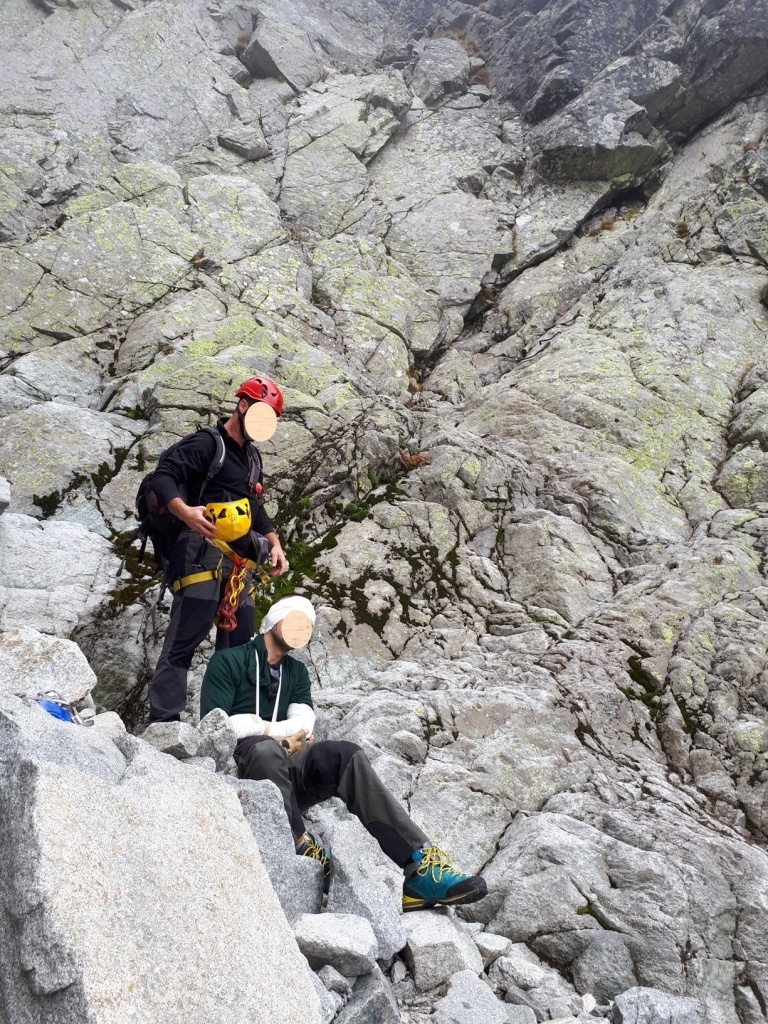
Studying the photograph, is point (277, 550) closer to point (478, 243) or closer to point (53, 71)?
point (478, 243)


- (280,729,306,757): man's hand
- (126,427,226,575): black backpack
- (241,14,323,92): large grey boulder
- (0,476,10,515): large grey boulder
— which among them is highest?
(241,14,323,92): large grey boulder

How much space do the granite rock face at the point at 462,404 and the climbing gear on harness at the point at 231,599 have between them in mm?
2074

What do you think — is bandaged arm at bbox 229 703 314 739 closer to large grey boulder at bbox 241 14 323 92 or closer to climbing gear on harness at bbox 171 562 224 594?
climbing gear on harness at bbox 171 562 224 594

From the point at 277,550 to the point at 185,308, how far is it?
1101cm

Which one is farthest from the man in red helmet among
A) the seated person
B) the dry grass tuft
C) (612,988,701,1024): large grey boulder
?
the dry grass tuft

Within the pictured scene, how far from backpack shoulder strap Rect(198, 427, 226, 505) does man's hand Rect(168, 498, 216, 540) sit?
0.54m

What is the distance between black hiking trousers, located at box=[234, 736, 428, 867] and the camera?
6.08 m

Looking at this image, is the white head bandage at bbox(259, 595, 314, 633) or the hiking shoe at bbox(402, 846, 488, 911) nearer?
the hiking shoe at bbox(402, 846, 488, 911)

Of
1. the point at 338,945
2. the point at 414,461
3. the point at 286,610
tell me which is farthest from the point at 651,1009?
the point at 414,461

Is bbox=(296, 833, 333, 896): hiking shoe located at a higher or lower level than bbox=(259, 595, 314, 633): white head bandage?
lower

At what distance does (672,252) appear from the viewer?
2277cm

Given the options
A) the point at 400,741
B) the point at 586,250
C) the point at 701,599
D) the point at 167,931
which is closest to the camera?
the point at 167,931

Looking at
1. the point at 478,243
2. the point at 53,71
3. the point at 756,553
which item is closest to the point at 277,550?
the point at 756,553

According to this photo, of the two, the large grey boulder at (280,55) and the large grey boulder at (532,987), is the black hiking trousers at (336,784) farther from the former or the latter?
the large grey boulder at (280,55)
